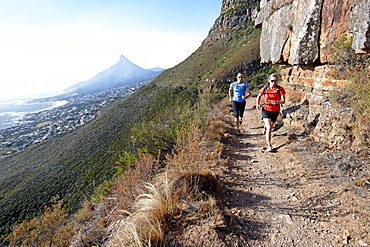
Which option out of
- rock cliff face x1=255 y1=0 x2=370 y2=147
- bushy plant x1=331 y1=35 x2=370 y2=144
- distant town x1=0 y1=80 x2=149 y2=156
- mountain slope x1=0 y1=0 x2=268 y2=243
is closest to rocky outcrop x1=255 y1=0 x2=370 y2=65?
rock cliff face x1=255 y1=0 x2=370 y2=147

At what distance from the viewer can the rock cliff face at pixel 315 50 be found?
9.70 ft

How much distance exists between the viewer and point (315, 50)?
3.76m

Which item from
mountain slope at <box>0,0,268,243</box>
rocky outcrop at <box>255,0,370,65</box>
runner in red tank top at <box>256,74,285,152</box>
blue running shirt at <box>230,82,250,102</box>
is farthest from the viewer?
mountain slope at <box>0,0,268,243</box>

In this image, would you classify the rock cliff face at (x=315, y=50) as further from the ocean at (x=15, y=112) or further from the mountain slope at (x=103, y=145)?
the ocean at (x=15, y=112)

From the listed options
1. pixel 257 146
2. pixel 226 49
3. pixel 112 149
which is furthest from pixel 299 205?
pixel 226 49

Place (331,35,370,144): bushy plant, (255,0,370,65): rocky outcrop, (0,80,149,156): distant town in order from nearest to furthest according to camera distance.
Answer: (331,35,370,144): bushy plant, (255,0,370,65): rocky outcrop, (0,80,149,156): distant town

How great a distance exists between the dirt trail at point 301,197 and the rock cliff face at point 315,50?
461 mm

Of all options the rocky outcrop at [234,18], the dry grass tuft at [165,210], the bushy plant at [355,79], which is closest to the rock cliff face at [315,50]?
the bushy plant at [355,79]

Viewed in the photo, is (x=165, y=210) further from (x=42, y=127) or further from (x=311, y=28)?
(x=42, y=127)

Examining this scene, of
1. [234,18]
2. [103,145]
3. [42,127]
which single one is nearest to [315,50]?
[103,145]

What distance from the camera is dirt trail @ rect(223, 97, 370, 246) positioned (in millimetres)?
1784

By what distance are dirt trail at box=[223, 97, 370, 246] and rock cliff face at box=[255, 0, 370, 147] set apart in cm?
46

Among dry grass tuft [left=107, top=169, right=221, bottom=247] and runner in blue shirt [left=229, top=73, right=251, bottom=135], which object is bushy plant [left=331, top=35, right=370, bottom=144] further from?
dry grass tuft [left=107, top=169, right=221, bottom=247]

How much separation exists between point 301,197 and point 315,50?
3240 mm
